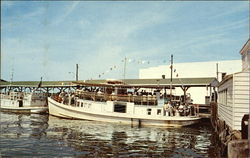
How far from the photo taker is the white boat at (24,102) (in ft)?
159

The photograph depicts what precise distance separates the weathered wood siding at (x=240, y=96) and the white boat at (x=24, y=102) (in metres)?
39.3

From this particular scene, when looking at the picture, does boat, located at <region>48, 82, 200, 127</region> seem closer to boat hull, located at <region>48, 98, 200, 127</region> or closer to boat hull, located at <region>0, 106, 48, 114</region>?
boat hull, located at <region>48, 98, 200, 127</region>

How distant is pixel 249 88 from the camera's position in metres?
14.4

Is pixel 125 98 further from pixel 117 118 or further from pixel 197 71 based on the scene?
pixel 197 71

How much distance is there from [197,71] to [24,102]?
3596cm

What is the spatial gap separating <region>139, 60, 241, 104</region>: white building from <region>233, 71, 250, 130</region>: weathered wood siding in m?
30.7

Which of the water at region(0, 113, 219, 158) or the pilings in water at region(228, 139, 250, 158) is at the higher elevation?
the pilings in water at region(228, 139, 250, 158)

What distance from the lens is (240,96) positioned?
14.7 m

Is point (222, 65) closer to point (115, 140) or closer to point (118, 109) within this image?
point (118, 109)

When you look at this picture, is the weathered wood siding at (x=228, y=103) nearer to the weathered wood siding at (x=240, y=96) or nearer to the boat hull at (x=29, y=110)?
the weathered wood siding at (x=240, y=96)

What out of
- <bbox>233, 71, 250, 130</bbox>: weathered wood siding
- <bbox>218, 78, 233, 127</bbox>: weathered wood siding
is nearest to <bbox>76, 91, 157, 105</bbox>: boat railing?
<bbox>218, 78, 233, 127</bbox>: weathered wood siding

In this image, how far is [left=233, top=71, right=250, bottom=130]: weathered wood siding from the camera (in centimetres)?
1453

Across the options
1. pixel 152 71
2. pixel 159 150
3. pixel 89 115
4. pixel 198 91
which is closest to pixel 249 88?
pixel 159 150

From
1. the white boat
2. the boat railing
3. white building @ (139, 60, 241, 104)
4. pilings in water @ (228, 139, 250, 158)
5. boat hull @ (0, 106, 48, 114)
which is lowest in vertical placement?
boat hull @ (0, 106, 48, 114)
